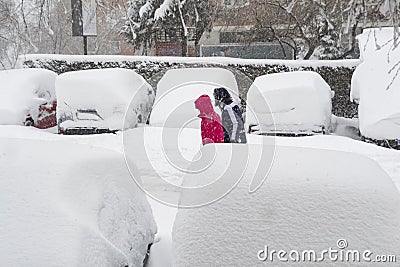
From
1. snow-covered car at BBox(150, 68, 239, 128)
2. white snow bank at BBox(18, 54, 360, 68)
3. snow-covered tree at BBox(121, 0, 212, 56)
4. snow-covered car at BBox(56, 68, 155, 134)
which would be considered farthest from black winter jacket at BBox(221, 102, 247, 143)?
snow-covered tree at BBox(121, 0, 212, 56)

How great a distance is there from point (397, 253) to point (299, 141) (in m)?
4.30

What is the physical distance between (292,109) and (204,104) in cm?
311

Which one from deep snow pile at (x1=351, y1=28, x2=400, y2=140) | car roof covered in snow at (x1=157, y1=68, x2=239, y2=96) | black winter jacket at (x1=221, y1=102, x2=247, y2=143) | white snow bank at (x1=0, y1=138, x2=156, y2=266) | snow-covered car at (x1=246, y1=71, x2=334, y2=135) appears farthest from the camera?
car roof covered in snow at (x1=157, y1=68, x2=239, y2=96)

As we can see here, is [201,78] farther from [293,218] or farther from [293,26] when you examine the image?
[293,26]

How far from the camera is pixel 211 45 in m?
29.0

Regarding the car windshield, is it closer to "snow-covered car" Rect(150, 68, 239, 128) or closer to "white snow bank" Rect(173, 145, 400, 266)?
"snow-covered car" Rect(150, 68, 239, 128)

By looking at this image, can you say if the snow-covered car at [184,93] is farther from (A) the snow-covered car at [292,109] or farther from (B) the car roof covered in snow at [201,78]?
(A) the snow-covered car at [292,109]

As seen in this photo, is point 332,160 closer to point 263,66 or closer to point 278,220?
point 278,220

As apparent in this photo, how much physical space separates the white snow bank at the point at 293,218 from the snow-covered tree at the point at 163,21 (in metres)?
16.1

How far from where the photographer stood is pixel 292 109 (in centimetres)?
969

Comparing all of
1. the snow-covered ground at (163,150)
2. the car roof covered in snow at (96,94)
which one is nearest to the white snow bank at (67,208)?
the snow-covered ground at (163,150)

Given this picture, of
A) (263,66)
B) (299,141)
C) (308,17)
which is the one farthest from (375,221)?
(308,17)

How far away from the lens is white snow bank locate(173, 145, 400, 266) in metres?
2.65

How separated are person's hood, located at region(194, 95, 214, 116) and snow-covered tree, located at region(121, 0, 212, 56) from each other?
11.8 metres
